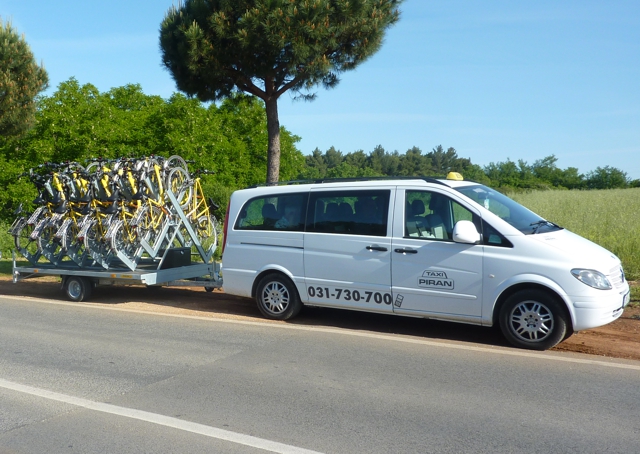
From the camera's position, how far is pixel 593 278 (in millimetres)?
7047

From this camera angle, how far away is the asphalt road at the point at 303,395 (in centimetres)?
483

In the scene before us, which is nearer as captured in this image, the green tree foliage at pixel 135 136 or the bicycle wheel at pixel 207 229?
the bicycle wheel at pixel 207 229

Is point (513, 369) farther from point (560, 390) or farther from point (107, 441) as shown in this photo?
point (107, 441)

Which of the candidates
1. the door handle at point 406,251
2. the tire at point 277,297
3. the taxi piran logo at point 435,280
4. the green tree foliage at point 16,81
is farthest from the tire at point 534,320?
the green tree foliage at point 16,81

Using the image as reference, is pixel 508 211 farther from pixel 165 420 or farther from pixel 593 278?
pixel 165 420

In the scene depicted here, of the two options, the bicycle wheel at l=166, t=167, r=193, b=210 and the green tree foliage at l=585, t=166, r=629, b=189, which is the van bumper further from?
the green tree foliage at l=585, t=166, r=629, b=189

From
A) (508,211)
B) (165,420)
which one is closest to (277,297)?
Result: (508,211)

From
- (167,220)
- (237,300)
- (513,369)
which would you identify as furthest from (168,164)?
(513,369)

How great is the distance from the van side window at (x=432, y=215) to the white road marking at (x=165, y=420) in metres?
3.91

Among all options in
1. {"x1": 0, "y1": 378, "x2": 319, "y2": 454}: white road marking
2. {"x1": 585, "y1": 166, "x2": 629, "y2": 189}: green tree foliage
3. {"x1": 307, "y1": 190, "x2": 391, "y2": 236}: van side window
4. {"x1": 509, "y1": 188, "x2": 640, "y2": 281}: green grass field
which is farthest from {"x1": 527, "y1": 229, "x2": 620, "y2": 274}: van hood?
{"x1": 585, "y1": 166, "x2": 629, "y2": 189}: green tree foliage

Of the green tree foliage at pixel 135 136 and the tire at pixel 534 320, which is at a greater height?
the green tree foliage at pixel 135 136

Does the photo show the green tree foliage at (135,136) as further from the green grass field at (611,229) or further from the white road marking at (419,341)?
the white road marking at (419,341)

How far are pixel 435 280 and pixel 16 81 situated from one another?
16032mm

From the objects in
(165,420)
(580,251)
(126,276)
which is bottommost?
(165,420)
